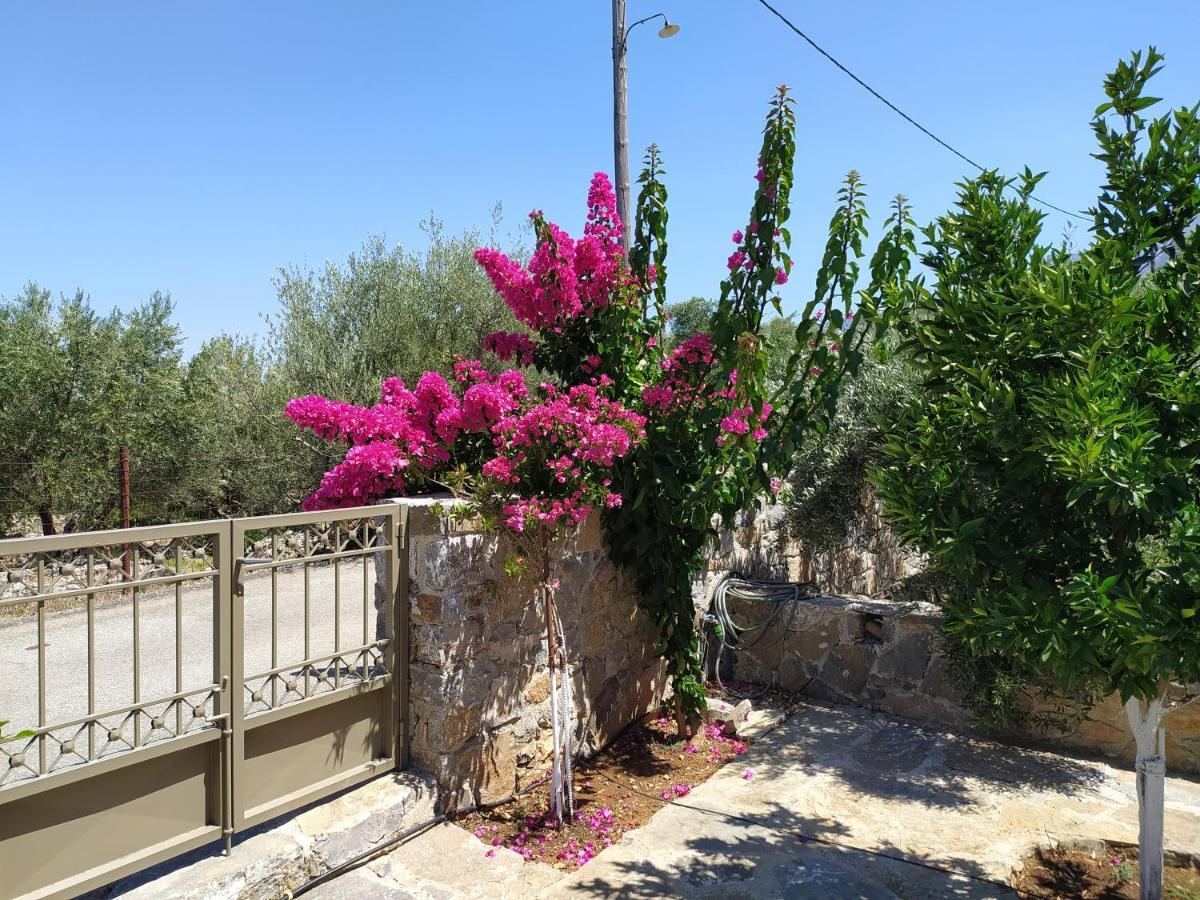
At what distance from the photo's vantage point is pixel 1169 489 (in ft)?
7.85

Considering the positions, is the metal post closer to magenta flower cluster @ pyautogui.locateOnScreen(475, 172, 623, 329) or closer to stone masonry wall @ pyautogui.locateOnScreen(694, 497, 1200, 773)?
magenta flower cluster @ pyautogui.locateOnScreen(475, 172, 623, 329)

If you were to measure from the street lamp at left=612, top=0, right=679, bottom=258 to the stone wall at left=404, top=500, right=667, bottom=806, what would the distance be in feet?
9.74

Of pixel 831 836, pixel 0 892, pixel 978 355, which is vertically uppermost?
pixel 978 355

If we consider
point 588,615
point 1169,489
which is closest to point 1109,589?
point 1169,489

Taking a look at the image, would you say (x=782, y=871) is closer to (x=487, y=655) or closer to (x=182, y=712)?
(x=487, y=655)

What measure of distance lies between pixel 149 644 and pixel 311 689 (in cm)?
172

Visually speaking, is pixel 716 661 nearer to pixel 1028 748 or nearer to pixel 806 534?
pixel 806 534

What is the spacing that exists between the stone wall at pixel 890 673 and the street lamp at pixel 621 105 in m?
3.32

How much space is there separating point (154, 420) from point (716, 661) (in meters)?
9.14

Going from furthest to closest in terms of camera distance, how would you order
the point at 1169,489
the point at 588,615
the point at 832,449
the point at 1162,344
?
1. the point at 832,449
2. the point at 588,615
3. the point at 1162,344
4. the point at 1169,489

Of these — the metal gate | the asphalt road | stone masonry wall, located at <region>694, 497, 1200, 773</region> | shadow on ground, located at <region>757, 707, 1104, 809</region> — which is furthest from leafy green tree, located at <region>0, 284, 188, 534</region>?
shadow on ground, located at <region>757, 707, 1104, 809</region>

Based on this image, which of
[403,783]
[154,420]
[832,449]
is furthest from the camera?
[154,420]

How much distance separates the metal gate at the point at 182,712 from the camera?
8.63 feet

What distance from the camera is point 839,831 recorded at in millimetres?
4055
